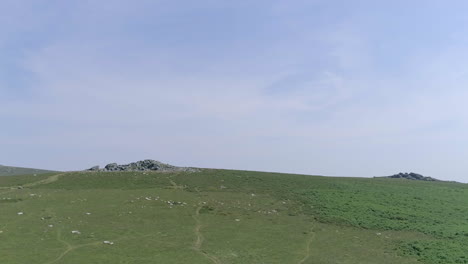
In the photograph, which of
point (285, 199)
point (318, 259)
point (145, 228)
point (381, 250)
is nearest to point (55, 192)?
point (145, 228)

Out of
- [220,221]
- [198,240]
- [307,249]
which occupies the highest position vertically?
[220,221]

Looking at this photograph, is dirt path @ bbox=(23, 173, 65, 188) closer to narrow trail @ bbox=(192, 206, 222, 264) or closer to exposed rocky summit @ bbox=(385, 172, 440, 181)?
narrow trail @ bbox=(192, 206, 222, 264)

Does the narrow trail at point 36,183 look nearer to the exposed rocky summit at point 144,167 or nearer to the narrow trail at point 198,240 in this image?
the exposed rocky summit at point 144,167

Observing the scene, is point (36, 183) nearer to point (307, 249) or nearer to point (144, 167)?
point (144, 167)

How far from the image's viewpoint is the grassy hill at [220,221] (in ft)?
117

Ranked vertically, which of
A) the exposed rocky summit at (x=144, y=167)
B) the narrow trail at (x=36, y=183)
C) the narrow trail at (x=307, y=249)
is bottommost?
the narrow trail at (x=307, y=249)

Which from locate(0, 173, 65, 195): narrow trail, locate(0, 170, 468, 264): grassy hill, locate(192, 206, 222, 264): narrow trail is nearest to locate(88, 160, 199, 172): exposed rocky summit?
locate(0, 170, 468, 264): grassy hill

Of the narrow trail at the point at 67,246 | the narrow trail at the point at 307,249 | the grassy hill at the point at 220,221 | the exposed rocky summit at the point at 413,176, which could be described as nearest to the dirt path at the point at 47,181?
the grassy hill at the point at 220,221

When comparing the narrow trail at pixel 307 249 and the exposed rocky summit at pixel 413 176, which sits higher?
the exposed rocky summit at pixel 413 176

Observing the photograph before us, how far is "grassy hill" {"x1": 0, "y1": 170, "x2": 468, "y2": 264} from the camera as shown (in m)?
35.6

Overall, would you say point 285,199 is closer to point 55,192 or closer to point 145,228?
point 145,228

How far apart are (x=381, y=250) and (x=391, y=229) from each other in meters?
8.66

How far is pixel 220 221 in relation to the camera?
45781 mm

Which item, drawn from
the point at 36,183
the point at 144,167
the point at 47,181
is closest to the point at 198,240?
the point at 36,183
